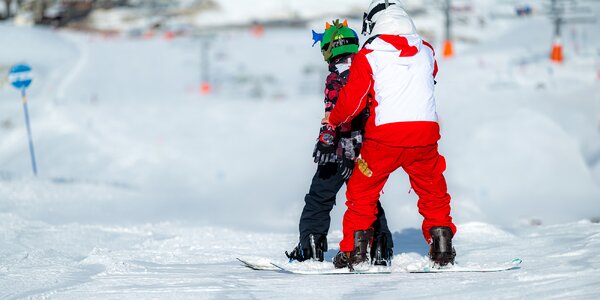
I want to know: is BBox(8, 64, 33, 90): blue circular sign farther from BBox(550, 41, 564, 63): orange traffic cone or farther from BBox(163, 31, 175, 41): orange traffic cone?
BBox(163, 31, 175, 41): orange traffic cone

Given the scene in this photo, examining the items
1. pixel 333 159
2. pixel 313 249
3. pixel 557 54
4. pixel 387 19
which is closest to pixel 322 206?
pixel 313 249

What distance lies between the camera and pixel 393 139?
489 centimetres

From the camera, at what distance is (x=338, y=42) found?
533 centimetres

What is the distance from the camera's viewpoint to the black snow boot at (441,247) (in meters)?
5.15

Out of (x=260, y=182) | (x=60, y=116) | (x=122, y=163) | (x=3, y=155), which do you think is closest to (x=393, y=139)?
(x=260, y=182)

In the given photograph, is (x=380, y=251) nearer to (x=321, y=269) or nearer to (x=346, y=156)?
(x=321, y=269)

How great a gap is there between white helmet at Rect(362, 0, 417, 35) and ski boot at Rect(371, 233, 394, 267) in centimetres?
144

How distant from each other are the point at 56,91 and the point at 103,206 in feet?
58.4

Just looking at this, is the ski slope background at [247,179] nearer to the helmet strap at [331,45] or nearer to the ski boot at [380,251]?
the ski boot at [380,251]

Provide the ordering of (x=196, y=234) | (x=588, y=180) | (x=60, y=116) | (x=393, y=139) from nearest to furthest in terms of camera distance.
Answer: (x=393, y=139) → (x=196, y=234) → (x=588, y=180) → (x=60, y=116)

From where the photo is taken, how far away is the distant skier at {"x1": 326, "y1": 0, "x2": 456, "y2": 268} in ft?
16.0

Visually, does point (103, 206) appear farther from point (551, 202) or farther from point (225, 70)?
point (225, 70)

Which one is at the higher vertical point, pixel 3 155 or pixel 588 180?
pixel 3 155

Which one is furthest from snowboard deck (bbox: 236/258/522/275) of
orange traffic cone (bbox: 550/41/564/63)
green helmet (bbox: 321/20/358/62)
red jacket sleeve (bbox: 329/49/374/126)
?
orange traffic cone (bbox: 550/41/564/63)
